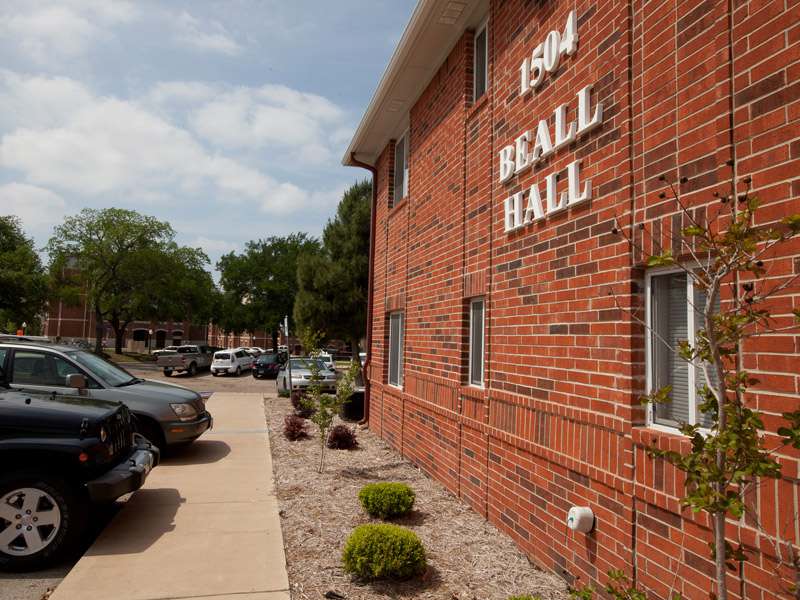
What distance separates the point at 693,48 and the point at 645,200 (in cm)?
91

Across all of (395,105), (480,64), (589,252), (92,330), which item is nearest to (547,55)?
(589,252)

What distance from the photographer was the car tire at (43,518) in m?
4.75

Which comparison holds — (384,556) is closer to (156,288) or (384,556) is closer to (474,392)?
(474,392)

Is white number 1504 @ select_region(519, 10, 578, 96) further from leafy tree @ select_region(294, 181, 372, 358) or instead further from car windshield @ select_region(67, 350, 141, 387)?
leafy tree @ select_region(294, 181, 372, 358)

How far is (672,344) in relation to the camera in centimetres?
378

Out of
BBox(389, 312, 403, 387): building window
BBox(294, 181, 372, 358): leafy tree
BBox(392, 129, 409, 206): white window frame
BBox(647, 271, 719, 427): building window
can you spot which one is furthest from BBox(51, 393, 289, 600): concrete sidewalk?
BBox(294, 181, 372, 358): leafy tree

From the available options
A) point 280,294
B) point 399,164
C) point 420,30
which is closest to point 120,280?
point 280,294

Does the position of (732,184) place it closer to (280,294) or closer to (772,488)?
(772,488)

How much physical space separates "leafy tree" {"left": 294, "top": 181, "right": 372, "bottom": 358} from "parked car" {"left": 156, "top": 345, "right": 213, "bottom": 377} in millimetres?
7132

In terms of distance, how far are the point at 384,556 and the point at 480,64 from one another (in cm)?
574

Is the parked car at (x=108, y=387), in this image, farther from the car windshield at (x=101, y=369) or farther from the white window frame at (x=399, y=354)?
the white window frame at (x=399, y=354)

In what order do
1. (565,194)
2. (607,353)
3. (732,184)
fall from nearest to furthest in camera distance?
(732,184), (607,353), (565,194)

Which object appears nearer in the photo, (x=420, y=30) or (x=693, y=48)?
(x=693, y=48)

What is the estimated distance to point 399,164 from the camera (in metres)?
11.2
